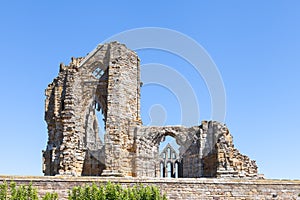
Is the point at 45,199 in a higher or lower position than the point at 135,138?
lower

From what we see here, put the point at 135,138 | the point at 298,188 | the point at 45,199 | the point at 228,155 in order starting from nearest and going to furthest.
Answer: the point at 45,199 < the point at 298,188 < the point at 228,155 < the point at 135,138

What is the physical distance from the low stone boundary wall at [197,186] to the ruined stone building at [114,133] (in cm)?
539

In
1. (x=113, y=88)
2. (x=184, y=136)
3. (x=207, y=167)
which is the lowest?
(x=207, y=167)

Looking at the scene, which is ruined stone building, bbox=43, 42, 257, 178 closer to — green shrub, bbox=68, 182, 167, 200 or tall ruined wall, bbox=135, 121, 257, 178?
tall ruined wall, bbox=135, 121, 257, 178

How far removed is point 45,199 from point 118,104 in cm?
1162

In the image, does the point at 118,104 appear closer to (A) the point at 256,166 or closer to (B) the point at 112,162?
(B) the point at 112,162

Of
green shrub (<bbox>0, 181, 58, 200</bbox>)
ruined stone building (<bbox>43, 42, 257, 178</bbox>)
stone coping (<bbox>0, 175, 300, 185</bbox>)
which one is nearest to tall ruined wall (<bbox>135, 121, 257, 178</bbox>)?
ruined stone building (<bbox>43, 42, 257, 178</bbox>)

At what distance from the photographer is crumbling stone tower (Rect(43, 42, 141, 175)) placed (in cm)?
2973

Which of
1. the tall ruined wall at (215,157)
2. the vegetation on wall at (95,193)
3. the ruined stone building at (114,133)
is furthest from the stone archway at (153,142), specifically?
the vegetation on wall at (95,193)

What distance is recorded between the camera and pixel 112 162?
29312 millimetres

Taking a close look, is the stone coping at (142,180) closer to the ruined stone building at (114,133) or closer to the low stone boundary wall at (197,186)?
the low stone boundary wall at (197,186)

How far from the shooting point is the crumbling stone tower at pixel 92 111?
29.7 m

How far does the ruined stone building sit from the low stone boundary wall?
539 centimetres

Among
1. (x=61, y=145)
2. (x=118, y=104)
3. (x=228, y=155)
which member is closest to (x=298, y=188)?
(x=228, y=155)
